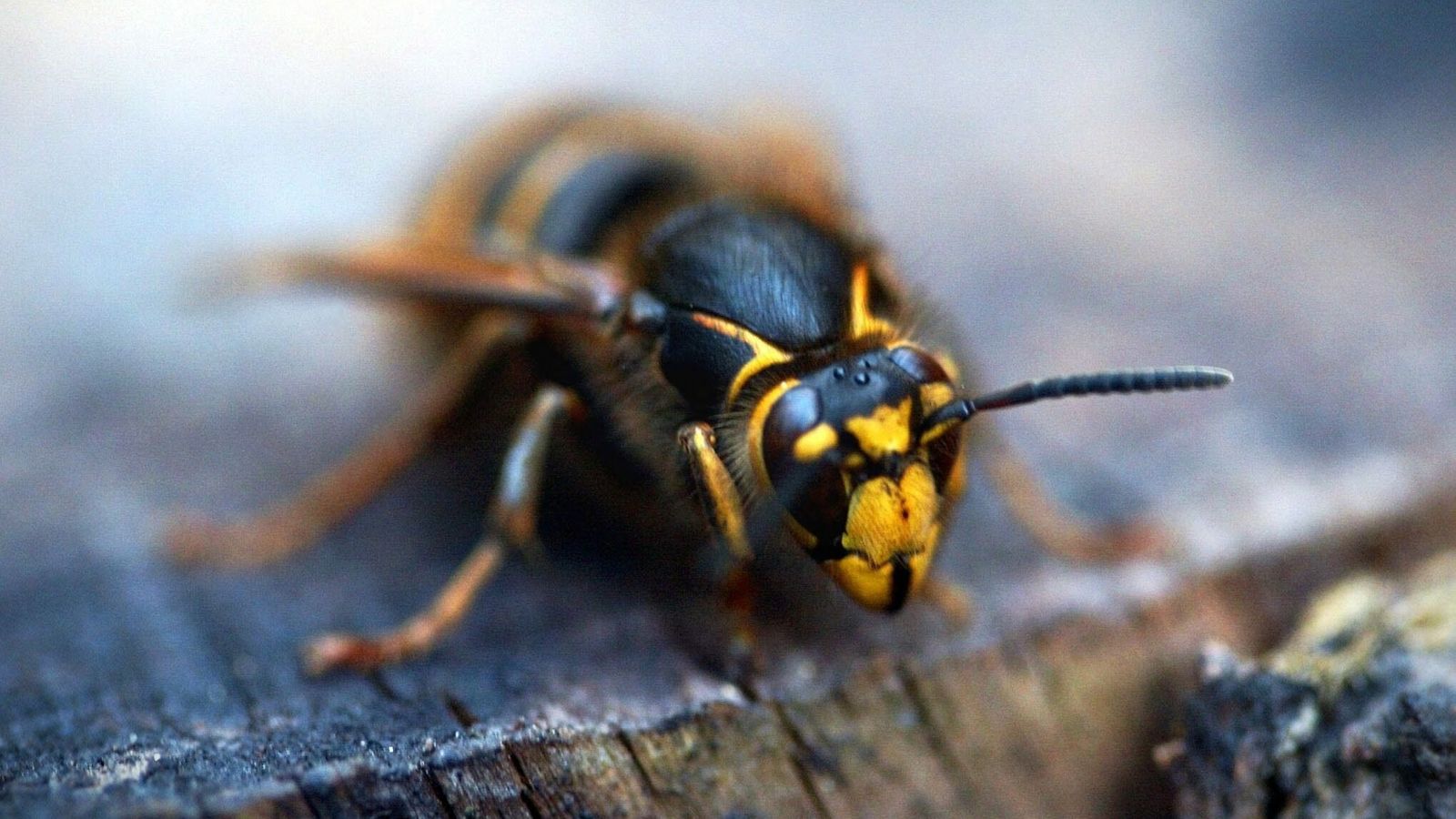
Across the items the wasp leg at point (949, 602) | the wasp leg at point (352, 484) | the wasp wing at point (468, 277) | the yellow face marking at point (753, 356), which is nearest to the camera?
the yellow face marking at point (753, 356)

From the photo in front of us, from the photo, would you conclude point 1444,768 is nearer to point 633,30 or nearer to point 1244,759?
point 1244,759

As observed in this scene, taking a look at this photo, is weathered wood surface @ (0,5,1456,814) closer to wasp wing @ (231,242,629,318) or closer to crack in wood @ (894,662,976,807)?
crack in wood @ (894,662,976,807)

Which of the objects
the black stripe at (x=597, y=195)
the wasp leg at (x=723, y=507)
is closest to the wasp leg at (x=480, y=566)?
the wasp leg at (x=723, y=507)

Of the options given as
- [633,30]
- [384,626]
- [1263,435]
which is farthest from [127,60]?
[1263,435]

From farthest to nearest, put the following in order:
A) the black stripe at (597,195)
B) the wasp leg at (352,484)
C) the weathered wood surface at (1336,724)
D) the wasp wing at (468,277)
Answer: the black stripe at (597,195) < the wasp leg at (352,484) < the wasp wing at (468,277) < the weathered wood surface at (1336,724)

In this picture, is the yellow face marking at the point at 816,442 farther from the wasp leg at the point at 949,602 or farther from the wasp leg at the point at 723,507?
the wasp leg at the point at 949,602

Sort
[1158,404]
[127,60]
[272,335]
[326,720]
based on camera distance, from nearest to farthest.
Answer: [326,720], [1158,404], [272,335], [127,60]

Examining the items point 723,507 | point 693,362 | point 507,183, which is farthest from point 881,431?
point 507,183

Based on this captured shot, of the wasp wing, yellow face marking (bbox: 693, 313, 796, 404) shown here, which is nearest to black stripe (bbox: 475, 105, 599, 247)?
the wasp wing
